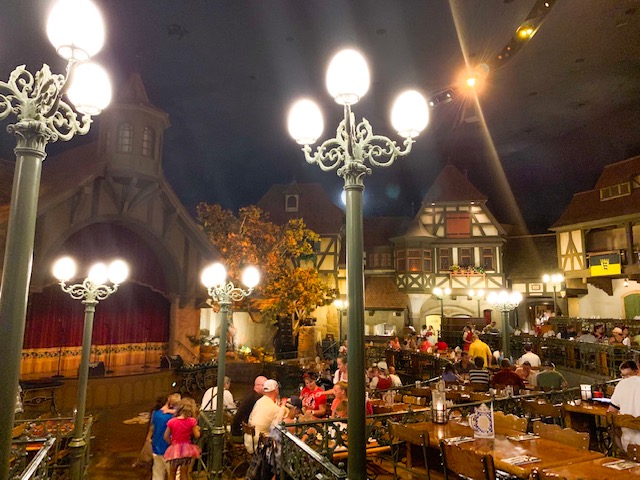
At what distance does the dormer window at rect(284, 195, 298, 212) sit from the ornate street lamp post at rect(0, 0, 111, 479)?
31362 millimetres

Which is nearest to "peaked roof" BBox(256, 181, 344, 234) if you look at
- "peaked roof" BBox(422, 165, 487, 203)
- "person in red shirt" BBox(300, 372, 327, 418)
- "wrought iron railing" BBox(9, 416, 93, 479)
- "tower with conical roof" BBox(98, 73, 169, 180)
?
"peaked roof" BBox(422, 165, 487, 203)

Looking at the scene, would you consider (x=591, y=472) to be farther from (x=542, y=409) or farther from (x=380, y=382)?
(x=380, y=382)

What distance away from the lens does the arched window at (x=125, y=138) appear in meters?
17.9

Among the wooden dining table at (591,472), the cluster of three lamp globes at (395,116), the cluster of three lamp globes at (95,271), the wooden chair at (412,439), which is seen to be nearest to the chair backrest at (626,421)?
the wooden dining table at (591,472)

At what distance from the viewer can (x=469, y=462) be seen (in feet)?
14.8

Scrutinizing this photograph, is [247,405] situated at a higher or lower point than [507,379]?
lower

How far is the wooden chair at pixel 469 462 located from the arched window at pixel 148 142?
17098 mm

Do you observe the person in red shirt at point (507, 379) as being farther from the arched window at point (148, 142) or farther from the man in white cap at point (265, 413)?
the arched window at point (148, 142)

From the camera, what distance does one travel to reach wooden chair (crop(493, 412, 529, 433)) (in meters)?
6.26

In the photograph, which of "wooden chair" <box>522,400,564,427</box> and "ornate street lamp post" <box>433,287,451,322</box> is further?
"ornate street lamp post" <box>433,287,451,322</box>

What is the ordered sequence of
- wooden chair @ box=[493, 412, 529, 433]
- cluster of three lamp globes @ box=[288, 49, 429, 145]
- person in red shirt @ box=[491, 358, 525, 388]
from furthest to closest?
person in red shirt @ box=[491, 358, 525, 388]
wooden chair @ box=[493, 412, 529, 433]
cluster of three lamp globes @ box=[288, 49, 429, 145]

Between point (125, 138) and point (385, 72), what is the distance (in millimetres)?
12414

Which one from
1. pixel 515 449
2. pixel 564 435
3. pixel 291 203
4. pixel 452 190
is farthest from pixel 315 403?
pixel 291 203

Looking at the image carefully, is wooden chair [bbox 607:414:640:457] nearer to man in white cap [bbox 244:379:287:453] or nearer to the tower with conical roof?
man in white cap [bbox 244:379:287:453]
